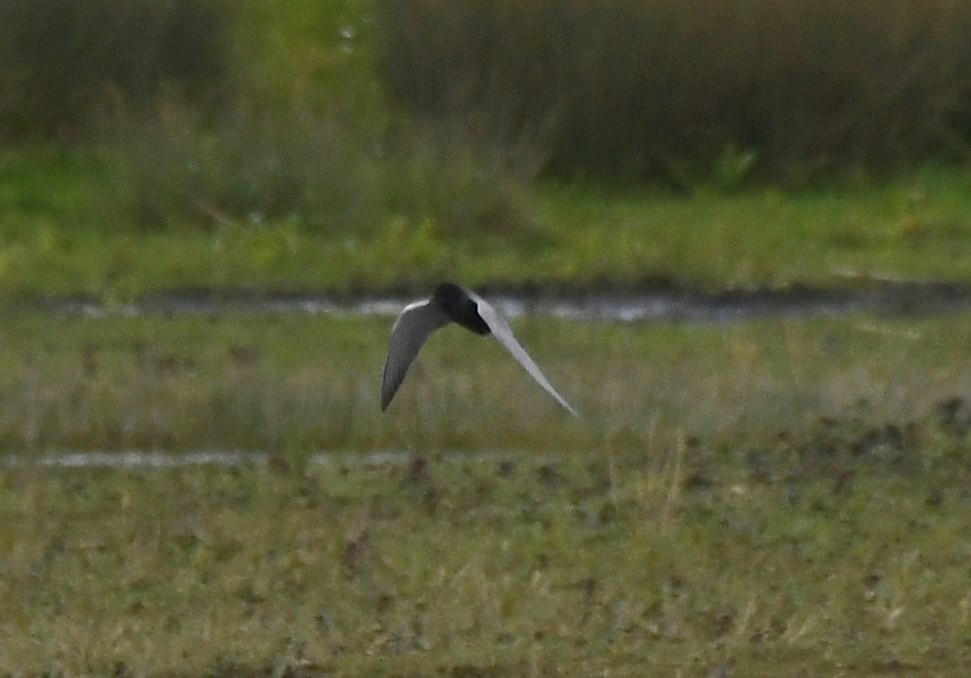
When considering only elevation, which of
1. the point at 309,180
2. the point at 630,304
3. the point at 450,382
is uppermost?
the point at 450,382

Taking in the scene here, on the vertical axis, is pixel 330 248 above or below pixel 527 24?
below

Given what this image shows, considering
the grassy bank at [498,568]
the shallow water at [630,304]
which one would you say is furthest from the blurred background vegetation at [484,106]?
the grassy bank at [498,568]

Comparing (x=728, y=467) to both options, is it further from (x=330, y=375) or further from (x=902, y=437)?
(x=330, y=375)

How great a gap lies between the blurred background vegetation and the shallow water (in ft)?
5.65

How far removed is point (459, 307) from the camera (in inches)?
341

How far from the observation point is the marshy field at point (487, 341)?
26.1 ft

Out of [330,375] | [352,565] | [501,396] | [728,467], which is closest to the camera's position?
[352,565]

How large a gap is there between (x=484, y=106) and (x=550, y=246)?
2.58m

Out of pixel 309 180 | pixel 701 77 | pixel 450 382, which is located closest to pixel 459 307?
pixel 450 382

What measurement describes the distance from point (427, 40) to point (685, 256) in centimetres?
464

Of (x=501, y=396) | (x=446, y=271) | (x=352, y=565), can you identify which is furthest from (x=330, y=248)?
(x=352, y=565)

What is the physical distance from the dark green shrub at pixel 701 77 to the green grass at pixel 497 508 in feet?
18.4

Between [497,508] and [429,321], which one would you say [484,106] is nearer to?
[497,508]

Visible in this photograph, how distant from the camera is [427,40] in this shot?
19.4 m
